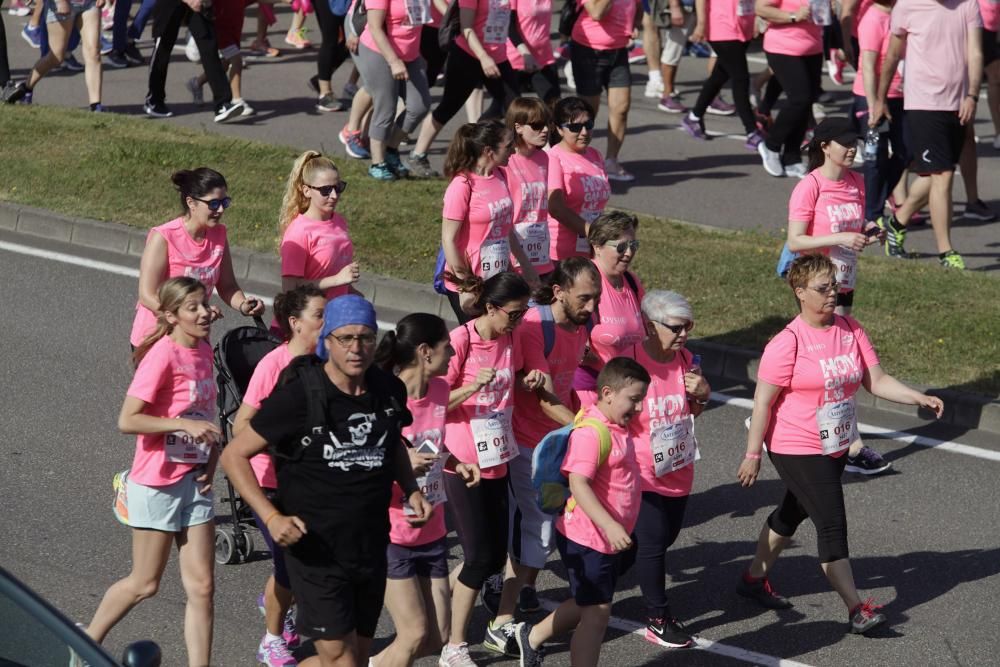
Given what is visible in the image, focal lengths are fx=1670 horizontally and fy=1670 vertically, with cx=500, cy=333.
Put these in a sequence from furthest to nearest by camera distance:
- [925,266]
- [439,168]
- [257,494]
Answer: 1. [439,168]
2. [925,266]
3. [257,494]

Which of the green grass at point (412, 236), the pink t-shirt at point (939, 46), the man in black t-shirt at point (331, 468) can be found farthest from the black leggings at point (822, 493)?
the pink t-shirt at point (939, 46)

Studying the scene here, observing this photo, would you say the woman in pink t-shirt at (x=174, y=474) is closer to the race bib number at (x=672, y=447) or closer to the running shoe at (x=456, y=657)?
the running shoe at (x=456, y=657)

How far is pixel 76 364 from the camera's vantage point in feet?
32.7

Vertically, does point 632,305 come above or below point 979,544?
above

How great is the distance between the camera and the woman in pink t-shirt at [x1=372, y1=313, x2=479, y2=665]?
19.9 ft

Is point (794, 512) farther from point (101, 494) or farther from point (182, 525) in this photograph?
point (101, 494)

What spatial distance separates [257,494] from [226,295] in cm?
267

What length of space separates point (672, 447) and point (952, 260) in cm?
586

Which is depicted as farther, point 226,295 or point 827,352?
point 226,295

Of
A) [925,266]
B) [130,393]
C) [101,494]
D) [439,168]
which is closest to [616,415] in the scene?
[130,393]

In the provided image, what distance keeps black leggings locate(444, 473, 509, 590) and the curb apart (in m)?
3.90

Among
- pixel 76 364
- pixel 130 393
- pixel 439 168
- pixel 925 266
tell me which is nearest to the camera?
pixel 130 393

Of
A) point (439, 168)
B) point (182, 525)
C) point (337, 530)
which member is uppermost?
point (337, 530)

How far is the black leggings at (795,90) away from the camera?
1450 cm
